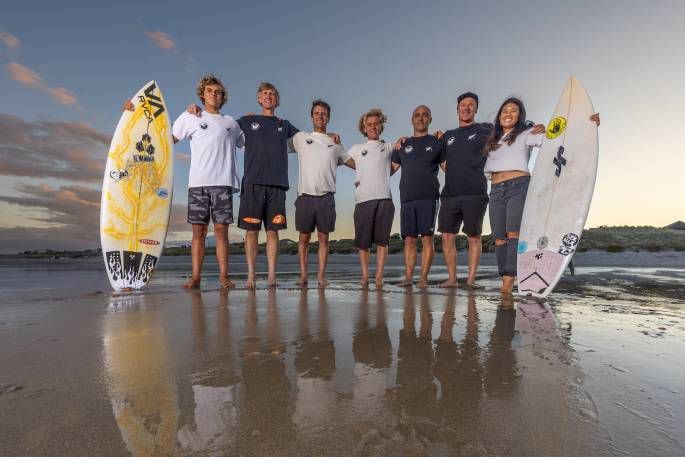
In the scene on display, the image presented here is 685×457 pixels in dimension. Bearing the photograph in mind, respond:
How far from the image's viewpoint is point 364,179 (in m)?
4.88

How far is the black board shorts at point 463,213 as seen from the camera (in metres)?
4.44

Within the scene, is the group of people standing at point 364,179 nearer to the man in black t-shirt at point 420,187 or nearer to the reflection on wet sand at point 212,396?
the man in black t-shirt at point 420,187

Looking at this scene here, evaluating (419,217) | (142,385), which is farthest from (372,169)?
(142,385)

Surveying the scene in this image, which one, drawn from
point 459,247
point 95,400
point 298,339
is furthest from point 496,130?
point 459,247

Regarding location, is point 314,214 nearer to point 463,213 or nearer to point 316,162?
point 316,162

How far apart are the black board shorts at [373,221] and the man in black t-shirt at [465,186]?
65 cm

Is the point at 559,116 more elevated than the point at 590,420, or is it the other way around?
the point at 559,116

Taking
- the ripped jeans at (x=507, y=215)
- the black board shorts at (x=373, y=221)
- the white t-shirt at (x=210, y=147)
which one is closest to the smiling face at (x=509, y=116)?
the ripped jeans at (x=507, y=215)

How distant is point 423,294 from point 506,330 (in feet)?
4.82

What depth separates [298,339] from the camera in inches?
66.0

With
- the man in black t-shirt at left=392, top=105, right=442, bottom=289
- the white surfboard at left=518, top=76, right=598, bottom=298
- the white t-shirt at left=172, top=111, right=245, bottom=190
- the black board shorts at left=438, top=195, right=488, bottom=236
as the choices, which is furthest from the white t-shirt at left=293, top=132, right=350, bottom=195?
the white surfboard at left=518, top=76, right=598, bottom=298

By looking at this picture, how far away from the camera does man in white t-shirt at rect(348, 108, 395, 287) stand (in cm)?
478

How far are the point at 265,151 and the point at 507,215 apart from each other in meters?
2.79

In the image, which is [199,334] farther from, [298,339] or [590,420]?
[590,420]
